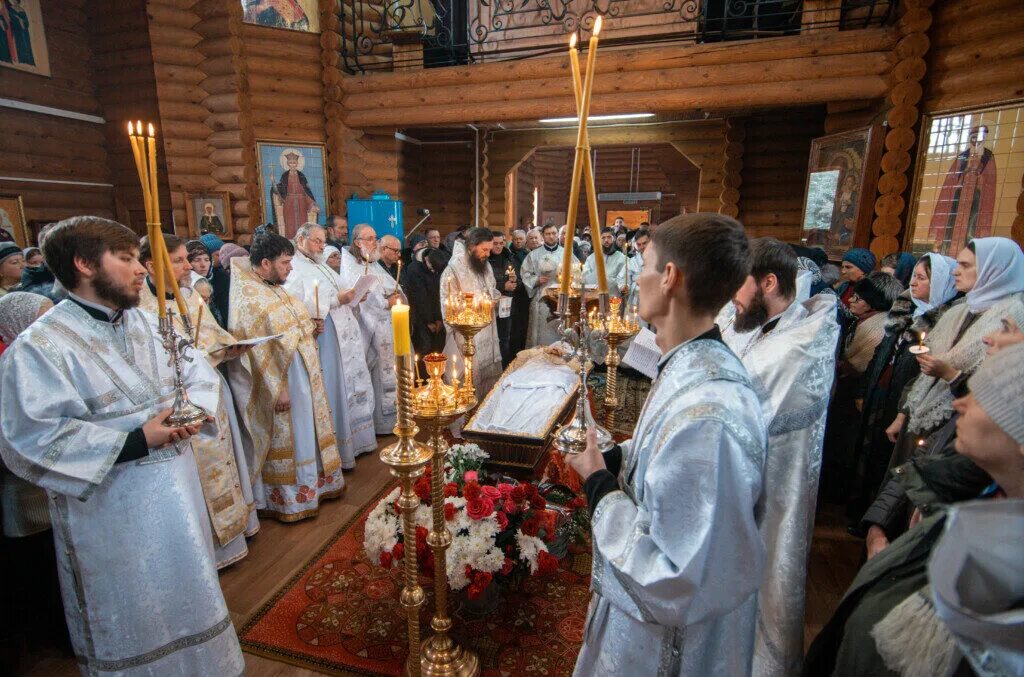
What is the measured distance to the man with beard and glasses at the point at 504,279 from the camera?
6773 mm

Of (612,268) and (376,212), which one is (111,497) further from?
(376,212)

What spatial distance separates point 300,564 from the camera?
3320 mm

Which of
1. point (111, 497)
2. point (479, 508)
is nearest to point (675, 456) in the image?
point (479, 508)

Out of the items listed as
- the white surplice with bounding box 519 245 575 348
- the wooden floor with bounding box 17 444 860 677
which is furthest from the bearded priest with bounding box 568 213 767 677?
the white surplice with bounding box 519 245 575 348

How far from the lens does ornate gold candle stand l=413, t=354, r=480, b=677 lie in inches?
69.9

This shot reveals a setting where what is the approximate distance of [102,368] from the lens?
6.59ft

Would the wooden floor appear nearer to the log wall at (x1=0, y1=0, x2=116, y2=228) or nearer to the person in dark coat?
the person in dark coat

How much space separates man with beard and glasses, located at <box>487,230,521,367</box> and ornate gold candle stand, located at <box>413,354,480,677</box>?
15.5 feet

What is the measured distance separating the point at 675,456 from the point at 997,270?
264 cm

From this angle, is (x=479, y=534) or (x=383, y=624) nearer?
(x=479, y=534)

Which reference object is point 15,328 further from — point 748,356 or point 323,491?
point 748,356

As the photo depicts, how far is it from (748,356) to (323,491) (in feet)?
10.7

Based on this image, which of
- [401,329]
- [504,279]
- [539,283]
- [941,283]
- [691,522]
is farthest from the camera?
[539,283]

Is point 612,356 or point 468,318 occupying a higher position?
point 468,318
